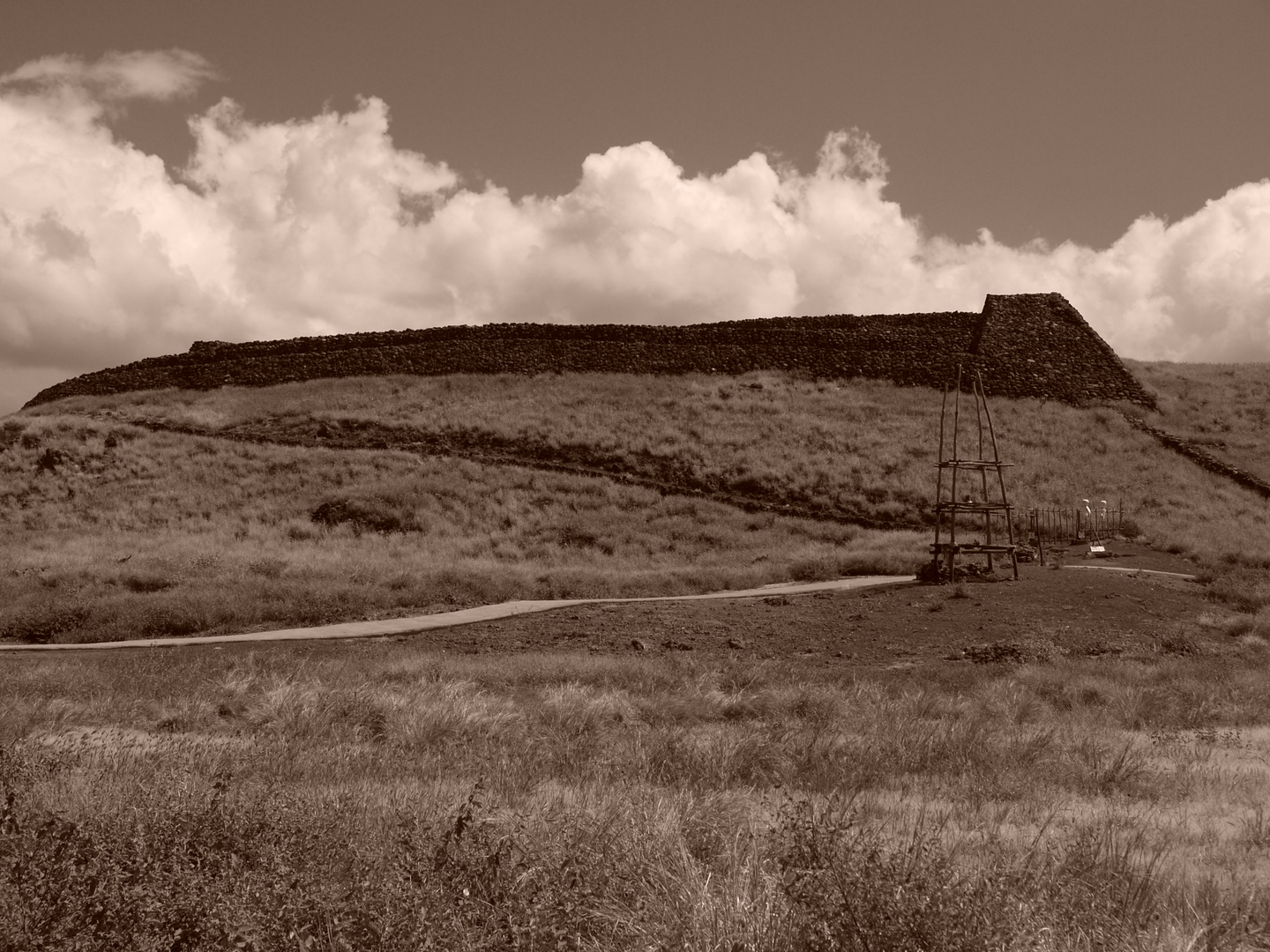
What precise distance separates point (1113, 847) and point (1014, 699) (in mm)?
4917

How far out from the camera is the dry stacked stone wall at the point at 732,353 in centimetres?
4003

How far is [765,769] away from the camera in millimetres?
6797

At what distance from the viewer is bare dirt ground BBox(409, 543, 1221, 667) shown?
12875 millimetres

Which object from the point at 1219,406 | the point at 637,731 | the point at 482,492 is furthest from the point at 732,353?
the point at 637,731

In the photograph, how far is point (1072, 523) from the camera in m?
26.7

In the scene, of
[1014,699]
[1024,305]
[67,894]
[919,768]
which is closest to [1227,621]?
[1014,699]

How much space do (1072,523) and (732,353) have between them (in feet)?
63.2

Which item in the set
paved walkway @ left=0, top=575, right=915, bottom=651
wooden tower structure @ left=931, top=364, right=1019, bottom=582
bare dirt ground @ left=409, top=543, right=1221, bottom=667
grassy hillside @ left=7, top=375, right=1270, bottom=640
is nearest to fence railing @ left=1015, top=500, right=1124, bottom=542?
wooden tower structure @ left=931, top=364, right=1019, bottom=582

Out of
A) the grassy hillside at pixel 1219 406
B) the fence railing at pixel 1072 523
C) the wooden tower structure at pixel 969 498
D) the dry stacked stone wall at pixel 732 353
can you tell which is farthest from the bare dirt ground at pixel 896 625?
the dry stacked stone wall at pixel 732 353

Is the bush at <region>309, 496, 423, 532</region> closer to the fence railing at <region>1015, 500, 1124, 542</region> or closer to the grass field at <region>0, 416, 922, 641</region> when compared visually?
the grass field at <region>0, 416, 922, 641</region>

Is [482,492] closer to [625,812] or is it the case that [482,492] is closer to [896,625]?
[896,625]

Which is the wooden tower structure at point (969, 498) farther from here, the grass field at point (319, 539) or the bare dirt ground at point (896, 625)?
the grass field at point (319, 539)

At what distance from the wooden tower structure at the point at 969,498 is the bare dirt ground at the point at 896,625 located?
37.6 inches

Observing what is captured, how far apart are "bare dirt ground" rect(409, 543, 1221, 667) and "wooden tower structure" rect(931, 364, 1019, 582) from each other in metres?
0.96
